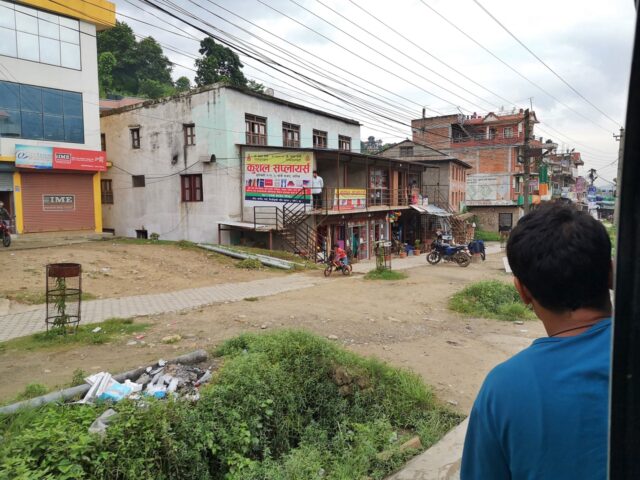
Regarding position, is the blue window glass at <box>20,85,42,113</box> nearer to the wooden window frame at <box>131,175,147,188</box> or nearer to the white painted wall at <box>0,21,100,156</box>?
the white painted wall at <box>0,21,100,156</box>

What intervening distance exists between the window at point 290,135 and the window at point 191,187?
561cm

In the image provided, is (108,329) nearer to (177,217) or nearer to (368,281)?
(368,281)

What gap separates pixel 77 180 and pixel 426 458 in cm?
2222

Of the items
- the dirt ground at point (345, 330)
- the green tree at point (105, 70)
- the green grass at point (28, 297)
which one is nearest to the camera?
the dirt ground at point (345, 330)

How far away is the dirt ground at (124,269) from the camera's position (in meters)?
12.3

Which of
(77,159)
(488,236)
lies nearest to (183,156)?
(77,159)

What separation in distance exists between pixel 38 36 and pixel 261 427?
21.9 m

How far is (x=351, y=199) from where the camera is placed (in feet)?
74.5

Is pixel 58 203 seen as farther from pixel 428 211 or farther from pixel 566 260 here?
pixel 566 260

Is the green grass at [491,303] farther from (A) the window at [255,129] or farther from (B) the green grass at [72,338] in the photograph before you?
(A) the window at [255,129]

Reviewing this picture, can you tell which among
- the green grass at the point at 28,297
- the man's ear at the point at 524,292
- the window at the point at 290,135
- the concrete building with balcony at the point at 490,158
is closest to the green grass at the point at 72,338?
the green grass at the point at 28,297

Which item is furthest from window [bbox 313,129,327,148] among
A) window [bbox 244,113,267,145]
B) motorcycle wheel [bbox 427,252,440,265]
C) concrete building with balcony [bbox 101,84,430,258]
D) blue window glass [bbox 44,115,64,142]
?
blue window glass [bbox 44,115,64,142]

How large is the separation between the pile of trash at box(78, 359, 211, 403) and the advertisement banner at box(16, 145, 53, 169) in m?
17.6

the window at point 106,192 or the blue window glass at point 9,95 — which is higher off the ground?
the blue window glass at point 9,95
